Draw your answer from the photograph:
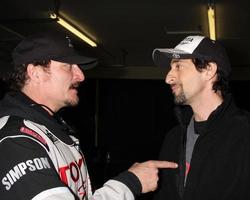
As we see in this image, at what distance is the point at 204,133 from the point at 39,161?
104 centimetres

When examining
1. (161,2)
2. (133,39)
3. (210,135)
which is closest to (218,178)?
(210,135)

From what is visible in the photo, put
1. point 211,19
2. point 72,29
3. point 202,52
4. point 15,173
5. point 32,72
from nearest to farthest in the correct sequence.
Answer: point 15,173 → point 32,72 → point 202,52 → point 211,19 → point 72,29

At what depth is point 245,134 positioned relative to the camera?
5.99 feet

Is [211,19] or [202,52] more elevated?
[211,19]

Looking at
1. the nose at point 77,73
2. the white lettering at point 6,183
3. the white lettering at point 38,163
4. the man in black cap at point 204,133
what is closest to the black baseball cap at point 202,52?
the man in black cap at point 204,133

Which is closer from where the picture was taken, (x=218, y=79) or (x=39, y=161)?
(x=39, y=161)

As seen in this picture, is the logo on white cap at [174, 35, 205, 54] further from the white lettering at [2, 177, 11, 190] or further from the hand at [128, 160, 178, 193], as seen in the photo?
the white lettering at [2, 177, 11, 190]

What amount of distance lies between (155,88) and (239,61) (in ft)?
7.91

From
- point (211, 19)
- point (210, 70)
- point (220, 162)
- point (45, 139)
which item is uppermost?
point (211, 19)

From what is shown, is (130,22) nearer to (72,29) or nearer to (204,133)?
(72,29)

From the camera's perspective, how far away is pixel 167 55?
2271 mm

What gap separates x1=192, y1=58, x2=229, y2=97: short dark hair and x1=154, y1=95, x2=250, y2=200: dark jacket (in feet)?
0.52

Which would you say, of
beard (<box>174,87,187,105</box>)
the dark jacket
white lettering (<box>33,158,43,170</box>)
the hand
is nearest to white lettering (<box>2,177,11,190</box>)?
white lettering (<box>33,158,43,170</box>)

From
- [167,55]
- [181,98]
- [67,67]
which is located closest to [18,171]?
[67,67]
